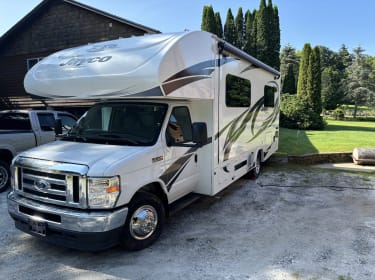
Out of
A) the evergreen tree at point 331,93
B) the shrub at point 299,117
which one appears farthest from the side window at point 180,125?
the evergreen tree at point 331,93

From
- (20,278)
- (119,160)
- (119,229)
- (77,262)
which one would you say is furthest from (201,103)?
(20,278)

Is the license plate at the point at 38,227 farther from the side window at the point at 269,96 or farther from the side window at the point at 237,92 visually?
the side window at the point at 269,96

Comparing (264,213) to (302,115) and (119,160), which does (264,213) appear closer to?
(119,160)

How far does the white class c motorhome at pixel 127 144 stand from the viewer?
3.47 meters

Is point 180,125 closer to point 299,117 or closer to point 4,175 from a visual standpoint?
point 4,175

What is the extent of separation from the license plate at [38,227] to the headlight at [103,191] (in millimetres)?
673

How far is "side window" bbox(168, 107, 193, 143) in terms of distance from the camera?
4488mm

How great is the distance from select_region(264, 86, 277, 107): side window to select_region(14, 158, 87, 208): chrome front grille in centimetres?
599

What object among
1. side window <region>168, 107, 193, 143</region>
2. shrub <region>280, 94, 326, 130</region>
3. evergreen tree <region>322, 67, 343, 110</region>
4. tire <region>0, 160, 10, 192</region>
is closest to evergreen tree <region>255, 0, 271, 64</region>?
shrub <region>280, 94, 326, 130</region>

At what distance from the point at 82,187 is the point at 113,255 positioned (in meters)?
1.13

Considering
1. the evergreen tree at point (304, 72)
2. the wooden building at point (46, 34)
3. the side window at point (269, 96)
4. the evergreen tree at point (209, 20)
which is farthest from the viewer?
the evergreen tree at point (209, 20)

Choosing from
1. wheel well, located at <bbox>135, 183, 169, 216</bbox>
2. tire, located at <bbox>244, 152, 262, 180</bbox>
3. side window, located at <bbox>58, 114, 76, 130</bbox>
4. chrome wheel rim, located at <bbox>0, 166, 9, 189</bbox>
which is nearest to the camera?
wheel well, located at <bbox>135, 183, 169, 216</bbox>

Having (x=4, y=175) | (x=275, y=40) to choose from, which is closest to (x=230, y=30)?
(x=275, y=40)

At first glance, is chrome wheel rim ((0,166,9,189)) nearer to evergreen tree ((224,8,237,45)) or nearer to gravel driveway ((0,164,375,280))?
gravel driveway ((0,164,375,280))
